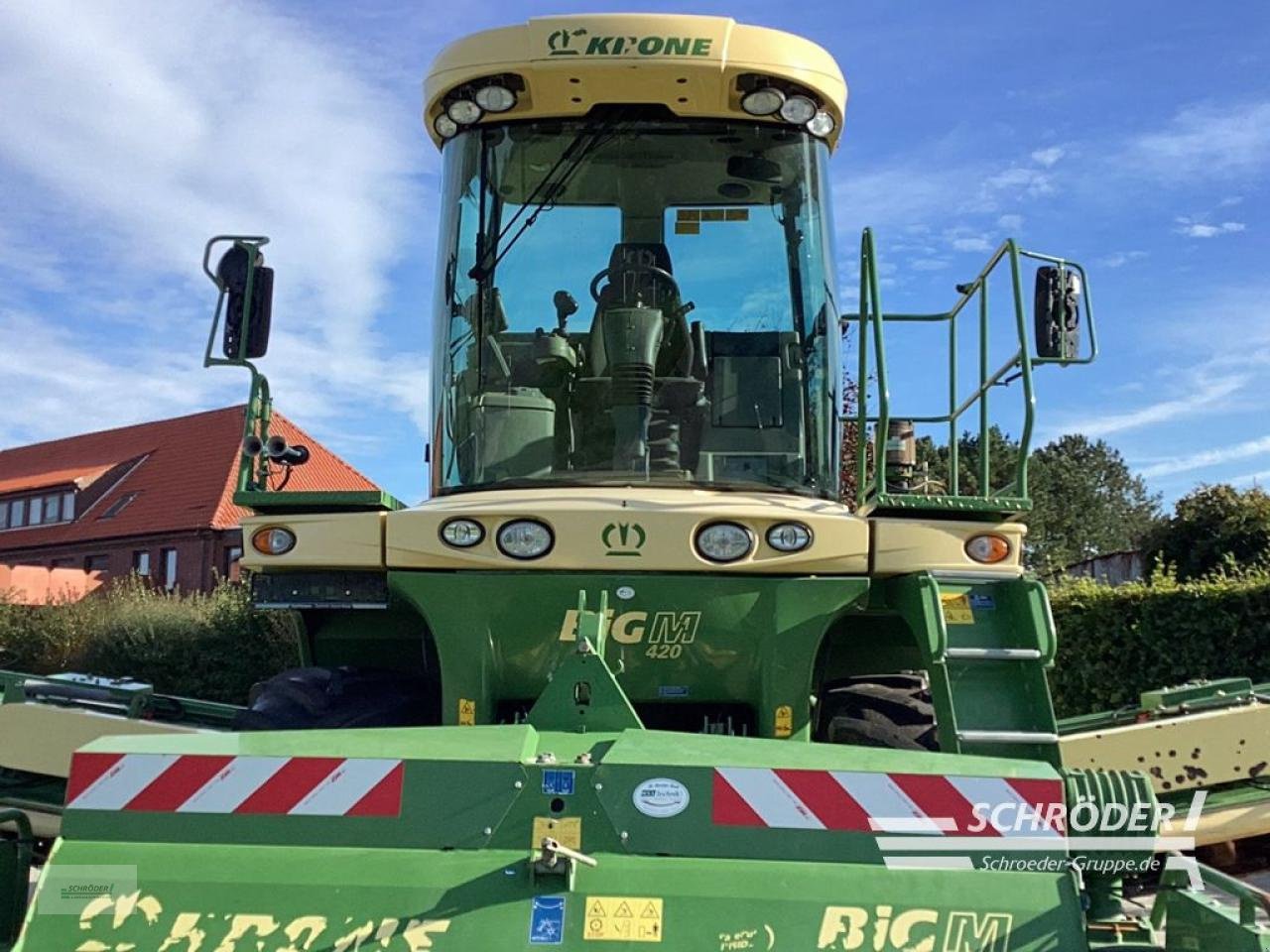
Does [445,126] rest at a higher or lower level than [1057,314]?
higher

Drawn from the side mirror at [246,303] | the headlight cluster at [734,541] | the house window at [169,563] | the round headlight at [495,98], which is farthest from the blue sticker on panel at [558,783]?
the house window at [169,563]

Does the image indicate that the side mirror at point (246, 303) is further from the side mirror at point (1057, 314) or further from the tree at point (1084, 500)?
the tree at point (1084, 500)

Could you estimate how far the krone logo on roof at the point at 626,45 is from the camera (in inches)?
192

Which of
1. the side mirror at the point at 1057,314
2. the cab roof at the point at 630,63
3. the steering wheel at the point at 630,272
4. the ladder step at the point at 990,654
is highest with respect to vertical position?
the cab roof at the point at 630,63

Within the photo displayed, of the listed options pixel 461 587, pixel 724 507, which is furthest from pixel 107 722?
pixel 724 507

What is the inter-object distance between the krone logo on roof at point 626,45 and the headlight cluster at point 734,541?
198cm

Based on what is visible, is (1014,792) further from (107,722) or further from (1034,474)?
(1034,474)

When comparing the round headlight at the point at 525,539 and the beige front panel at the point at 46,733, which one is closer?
the round headlight at the point at 525,539

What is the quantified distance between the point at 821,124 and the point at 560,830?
3.29m

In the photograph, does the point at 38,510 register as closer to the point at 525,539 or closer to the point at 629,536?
the point at 525,539

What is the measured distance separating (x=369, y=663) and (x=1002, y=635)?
9.15ft

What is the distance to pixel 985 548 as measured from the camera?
4273mm

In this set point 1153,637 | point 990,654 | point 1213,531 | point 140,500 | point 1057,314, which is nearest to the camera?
point 990,654
